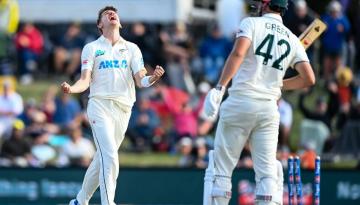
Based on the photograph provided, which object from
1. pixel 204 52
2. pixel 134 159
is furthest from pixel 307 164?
pixel 204 52

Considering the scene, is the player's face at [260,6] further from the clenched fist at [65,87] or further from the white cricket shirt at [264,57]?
the clenched fist at [65,87]

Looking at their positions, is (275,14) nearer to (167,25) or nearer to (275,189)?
(275,189)

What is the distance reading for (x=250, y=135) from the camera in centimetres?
1136

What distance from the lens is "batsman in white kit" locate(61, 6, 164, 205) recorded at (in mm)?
11719

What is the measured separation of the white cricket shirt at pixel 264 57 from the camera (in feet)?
36.2

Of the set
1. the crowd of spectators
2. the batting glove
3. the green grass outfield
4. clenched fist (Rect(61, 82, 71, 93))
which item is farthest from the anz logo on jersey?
the green grass outfield

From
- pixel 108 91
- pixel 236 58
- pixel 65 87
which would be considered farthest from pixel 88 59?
pixel 236 58

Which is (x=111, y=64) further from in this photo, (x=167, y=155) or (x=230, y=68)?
(x=167, y=155)

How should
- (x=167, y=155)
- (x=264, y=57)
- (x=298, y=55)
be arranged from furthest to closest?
(x=167, y=155)
(x=298, y=55)
(x=264, y=57)

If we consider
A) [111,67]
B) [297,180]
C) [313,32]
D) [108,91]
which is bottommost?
[297,180]

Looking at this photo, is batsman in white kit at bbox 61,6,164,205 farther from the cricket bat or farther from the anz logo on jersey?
the cricket bat

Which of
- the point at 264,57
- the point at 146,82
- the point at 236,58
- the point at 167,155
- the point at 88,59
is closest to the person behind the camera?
the point at 236,58

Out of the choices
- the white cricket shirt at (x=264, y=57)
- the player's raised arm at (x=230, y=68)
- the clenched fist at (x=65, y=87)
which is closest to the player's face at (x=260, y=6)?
the white cricket shirt at (x=264, y=57)

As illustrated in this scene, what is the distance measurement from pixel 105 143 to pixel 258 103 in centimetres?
171
